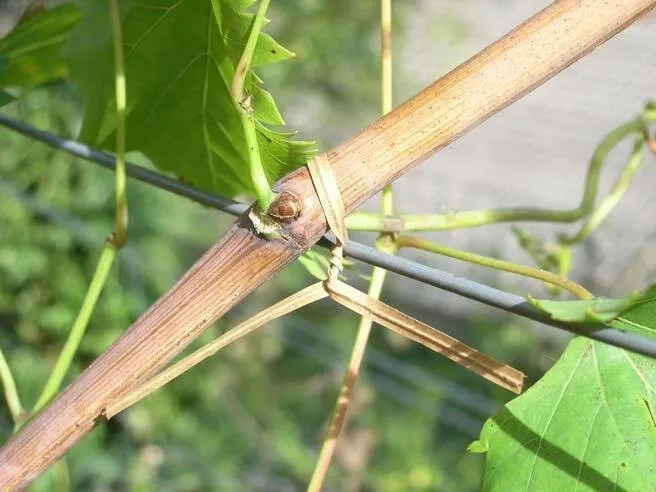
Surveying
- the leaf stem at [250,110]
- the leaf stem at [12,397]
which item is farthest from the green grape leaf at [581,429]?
the leaf stem at [12,397]

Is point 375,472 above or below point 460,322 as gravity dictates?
below

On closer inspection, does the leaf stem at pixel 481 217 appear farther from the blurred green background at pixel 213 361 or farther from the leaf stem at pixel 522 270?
the blurred green background at pixel 213 361

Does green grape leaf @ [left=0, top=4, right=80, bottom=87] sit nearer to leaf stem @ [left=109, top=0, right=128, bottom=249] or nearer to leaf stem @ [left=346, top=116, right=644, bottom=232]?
leaf stem @ [left=109, top=0, right=128, bottom=249]

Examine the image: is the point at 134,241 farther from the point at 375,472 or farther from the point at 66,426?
the point at 66,426

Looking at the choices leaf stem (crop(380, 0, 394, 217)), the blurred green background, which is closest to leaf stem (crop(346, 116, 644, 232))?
leaf stem (crop(380, 0, 394, 217))

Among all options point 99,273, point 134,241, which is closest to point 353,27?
A: point 134,241
